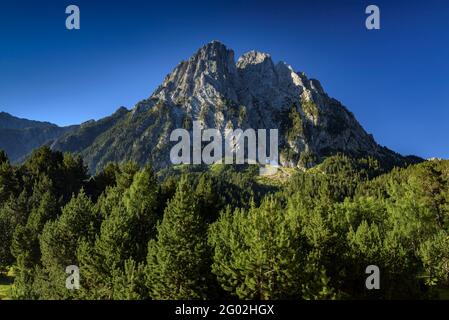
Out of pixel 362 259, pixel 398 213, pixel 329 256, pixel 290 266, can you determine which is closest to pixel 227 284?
pixel 290 266

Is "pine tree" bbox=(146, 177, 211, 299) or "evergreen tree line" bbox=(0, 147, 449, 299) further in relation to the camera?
"pine tree" bbox=(146, 177, 211, 299)

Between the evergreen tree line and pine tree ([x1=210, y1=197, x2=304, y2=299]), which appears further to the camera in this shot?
the evergreen tree line

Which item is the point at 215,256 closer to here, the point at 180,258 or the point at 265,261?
the point at 180,258

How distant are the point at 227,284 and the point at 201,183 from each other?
124 ft

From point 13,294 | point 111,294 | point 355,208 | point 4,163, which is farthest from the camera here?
Result: point 4,163

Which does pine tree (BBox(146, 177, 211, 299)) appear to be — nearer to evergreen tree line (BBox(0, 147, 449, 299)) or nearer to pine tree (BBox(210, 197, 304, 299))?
evergreen tree line (BBox(0, 147, 449, 299))

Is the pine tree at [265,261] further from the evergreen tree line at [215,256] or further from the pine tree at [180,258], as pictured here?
the pine tree at [180,258]

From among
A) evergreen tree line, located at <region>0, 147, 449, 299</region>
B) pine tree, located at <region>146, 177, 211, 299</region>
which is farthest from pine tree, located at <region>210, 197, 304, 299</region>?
pine tree, located at <region>146, 177, 211, 299</region>

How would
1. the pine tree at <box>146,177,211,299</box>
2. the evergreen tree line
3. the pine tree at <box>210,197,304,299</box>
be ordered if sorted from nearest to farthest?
the pine tree at <box>210,197,304,299</box>
the evergreen tree line
the pine tree at <box>146,177,211,299</box>

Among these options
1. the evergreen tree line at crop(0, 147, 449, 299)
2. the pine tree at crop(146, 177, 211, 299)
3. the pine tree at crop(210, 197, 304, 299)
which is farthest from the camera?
the pine tree at crop(146, 177, 211, 299)

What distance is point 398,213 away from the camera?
93000 mm

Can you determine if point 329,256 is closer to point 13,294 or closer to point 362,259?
point 362,259

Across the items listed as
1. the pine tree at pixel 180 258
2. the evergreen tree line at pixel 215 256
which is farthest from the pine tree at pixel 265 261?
the pine tree at pixel 180 258
